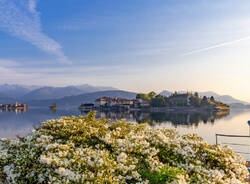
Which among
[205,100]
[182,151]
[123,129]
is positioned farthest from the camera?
[205,100]

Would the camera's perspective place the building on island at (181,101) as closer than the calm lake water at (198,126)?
No

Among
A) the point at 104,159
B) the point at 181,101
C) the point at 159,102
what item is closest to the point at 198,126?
the point at 104,159

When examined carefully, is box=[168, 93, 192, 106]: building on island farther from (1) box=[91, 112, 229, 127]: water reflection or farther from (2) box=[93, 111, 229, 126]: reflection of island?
(1) box=[91, 112, 229, 127]: water reflection

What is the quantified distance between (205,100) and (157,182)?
200 meters

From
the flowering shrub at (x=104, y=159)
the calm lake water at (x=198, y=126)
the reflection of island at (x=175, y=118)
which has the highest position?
the flowering shrub at (x=104, y=159)

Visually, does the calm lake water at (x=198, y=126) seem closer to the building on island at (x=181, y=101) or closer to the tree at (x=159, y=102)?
the tree at (x=159, y=102)

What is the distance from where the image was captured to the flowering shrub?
16.4ft

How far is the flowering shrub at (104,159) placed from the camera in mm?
5008

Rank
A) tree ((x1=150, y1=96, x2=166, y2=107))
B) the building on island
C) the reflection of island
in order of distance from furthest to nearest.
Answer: the building on island → tree ((x1=150, y1=96, x2=166, y2=107)) → the reflection of island

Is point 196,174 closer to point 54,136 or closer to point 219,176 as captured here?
point 219,176

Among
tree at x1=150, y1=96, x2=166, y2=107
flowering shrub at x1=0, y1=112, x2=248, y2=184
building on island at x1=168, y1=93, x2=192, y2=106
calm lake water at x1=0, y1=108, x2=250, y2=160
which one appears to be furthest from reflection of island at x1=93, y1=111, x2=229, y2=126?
flowering shrub at x1=0, y1=112, x2=248, y2=184

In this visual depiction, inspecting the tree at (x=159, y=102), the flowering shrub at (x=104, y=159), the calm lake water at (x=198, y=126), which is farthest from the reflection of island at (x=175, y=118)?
the flowering shrub at (x=104, y=159)

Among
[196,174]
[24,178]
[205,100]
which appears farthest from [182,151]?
[205,100]

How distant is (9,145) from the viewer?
6691 mm
